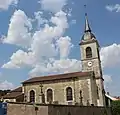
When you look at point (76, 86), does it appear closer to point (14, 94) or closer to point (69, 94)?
point (69, 94)

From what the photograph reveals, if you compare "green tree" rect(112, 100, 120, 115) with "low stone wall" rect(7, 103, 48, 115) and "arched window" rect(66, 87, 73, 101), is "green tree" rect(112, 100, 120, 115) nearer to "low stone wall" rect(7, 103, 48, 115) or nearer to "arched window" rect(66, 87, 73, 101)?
"arched window" rect(66, 87, 73, 101)

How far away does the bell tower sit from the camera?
4345 centimetres

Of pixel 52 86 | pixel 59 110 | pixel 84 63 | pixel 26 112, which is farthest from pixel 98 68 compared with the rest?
pixel 26 112

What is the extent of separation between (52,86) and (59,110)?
69.2 feet

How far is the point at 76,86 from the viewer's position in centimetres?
4150

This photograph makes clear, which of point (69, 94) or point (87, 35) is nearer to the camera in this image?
point (69, 94)

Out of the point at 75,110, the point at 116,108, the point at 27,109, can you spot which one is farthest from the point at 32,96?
the point at 27,109

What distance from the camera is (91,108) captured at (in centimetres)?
3173

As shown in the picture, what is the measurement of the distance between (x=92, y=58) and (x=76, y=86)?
815 centimetres

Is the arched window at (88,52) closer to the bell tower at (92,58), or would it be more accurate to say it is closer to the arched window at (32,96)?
the bell tower at (92,58)

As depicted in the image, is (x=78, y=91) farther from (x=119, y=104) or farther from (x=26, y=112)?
(x=26, y=112)

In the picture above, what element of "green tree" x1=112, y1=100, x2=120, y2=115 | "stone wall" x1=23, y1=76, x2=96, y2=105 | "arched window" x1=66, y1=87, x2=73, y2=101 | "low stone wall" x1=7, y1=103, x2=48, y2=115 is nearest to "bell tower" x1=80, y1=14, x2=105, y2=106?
"green tree" x1=112, y1=100, x2=120, y2=115

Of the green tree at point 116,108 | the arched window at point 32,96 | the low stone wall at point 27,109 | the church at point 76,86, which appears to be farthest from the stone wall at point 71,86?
the low stone wall at point 27,109

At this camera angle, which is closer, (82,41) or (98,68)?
(98,68)
